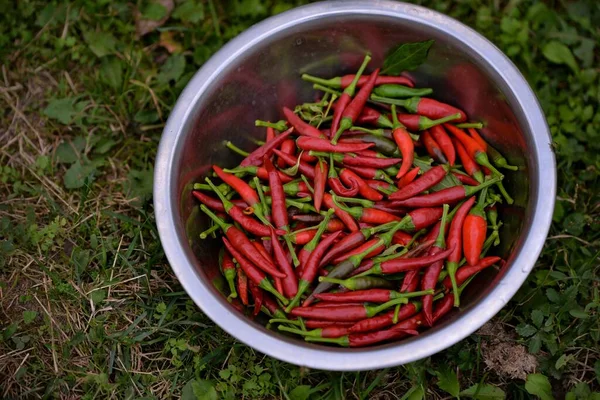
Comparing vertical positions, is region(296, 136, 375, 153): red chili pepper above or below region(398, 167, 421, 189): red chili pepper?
above

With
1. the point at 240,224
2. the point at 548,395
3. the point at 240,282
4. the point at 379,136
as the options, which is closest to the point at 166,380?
the point at 240,282

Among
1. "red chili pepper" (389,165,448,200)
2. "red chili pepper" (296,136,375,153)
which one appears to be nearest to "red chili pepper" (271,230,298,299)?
"red chili pepper" (296,136,375,153)

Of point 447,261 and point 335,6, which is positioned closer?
point 447,261

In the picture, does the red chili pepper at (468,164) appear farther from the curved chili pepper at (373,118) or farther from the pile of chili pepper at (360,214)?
the curved chili pepper at (373,118)

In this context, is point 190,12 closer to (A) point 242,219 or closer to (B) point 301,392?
(A) point 242,219

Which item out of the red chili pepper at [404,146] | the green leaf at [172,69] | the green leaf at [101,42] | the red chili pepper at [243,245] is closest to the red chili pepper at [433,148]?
the red chili pepper at [404,146]

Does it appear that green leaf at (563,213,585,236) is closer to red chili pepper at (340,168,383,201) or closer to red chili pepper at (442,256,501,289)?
red chili pepper at (442,256,501,289)

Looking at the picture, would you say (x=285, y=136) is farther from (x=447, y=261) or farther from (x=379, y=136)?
(x=447, y=261)
